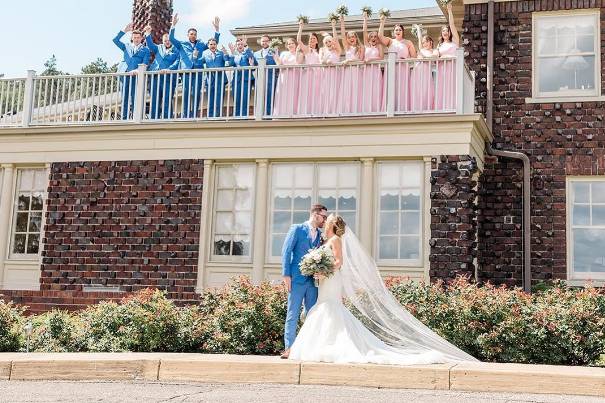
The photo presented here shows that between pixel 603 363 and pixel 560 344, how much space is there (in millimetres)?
571

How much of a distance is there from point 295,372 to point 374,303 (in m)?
1.57

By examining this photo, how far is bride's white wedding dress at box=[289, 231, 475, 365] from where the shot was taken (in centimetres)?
831

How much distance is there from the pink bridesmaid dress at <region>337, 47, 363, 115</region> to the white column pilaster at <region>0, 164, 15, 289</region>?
6.19 m

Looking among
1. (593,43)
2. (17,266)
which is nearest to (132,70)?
(17,266)

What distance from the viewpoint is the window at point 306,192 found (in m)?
13.0

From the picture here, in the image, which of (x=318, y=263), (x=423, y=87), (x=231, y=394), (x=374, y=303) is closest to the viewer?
(x=231, y=394)

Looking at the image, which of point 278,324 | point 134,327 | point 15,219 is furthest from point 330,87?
point 15,219

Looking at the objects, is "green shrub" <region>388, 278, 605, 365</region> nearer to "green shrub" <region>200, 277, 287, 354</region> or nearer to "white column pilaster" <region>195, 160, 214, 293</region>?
"green shrub" <region>200, 277, 287, 354</region>

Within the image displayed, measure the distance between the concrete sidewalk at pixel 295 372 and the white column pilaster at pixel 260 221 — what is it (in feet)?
14.0

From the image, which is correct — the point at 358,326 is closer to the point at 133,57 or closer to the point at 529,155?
the point at 529,155

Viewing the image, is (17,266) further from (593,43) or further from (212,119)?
(593,43)

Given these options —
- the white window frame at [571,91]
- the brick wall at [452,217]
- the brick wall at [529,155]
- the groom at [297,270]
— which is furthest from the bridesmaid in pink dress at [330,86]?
the groom at [297,270]

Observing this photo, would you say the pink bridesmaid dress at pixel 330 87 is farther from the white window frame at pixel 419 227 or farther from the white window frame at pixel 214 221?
the white window frame at pixel 214 221

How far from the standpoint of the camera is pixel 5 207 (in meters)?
14.3
